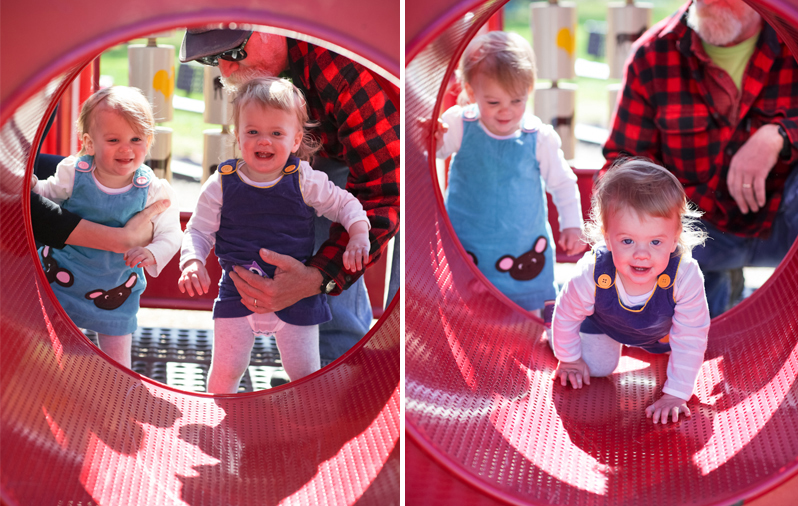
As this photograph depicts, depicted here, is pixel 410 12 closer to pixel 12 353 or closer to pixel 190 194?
pixel 12 353

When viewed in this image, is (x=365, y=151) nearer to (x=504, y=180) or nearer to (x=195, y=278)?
(x=195, y=278)

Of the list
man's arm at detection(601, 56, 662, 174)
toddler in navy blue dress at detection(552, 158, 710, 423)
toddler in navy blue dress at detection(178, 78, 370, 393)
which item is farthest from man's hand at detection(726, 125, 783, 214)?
toddler in navy blue dress at detection(178, 78, 370, 393)

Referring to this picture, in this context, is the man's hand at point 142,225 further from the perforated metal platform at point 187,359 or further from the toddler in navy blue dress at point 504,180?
the toddler in navy blue dress at point 504,180

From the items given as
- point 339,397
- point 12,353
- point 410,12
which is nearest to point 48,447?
point 12,353

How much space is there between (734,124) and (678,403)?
115 cm

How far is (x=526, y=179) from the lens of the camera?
264 centimetres

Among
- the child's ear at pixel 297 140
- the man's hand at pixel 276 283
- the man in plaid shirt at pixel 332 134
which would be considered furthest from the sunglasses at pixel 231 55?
the man's hand at pixel 276 283

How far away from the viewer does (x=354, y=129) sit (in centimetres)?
204

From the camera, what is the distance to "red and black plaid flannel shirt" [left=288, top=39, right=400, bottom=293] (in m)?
2.00

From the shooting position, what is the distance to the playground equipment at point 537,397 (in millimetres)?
1534

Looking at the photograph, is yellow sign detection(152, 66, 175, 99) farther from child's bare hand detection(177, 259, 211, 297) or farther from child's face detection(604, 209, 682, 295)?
child's face detection(604, 209, 682, 295)

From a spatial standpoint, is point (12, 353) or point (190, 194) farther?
point (190, 194)

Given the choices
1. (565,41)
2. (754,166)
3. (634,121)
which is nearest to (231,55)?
(634,121)

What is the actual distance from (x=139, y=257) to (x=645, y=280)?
134 cm
